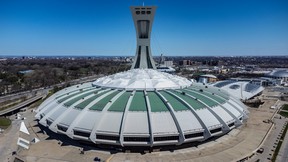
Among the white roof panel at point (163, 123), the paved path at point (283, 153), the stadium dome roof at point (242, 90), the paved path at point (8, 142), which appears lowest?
the paved path at point (283, 153)

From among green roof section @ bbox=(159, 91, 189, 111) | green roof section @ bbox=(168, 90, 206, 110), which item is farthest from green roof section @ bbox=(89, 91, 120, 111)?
green roof section @ bbox=(168, 90, 206, 110)

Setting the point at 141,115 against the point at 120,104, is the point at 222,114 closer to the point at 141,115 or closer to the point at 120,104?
the point at 141,115

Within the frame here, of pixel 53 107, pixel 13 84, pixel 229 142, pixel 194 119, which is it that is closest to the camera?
pixel 194 119

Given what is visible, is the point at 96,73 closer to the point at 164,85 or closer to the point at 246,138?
the point at 164,85

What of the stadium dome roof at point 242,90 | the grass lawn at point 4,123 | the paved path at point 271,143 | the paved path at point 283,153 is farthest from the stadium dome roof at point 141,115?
the stadium dome roof at point 242,90

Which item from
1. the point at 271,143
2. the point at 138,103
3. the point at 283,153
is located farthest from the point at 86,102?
the point at 283,153

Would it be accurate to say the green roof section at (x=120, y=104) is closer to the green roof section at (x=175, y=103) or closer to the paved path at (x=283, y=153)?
the green roof section at (x=175, y=103)

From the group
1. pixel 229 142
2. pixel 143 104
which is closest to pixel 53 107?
pixel 143 104
